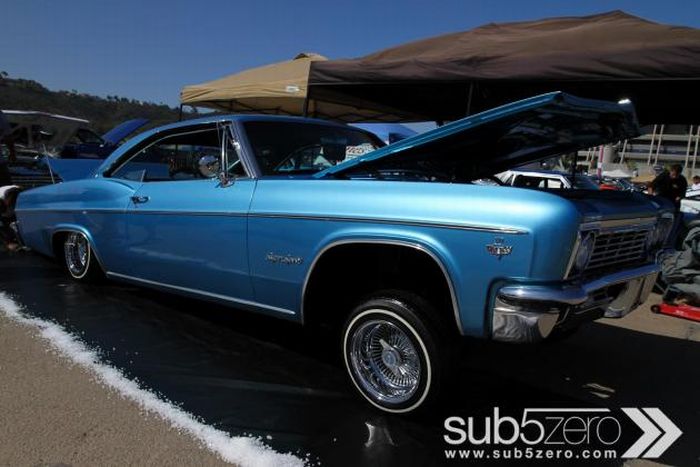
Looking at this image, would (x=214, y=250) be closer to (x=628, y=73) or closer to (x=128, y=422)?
(x=128, y=422)

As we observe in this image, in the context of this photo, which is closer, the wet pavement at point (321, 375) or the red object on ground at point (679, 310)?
the wet pavement at point (321, 375)

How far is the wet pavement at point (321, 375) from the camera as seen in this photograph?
8.33ft

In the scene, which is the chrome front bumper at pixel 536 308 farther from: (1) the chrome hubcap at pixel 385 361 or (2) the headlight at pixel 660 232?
(2) the headlight at pixel 660 232

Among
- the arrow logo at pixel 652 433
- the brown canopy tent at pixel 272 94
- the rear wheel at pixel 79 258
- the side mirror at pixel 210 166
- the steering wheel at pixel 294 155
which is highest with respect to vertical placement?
the brown canopy tent at pixel 272 94

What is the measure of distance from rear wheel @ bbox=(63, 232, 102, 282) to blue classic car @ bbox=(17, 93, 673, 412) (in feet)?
1.87

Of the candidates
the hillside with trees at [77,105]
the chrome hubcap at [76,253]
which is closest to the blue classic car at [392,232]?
the chrome hubcap at [76,253]

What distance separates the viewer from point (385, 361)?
2777 millimetres

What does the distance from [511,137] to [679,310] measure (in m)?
2.91

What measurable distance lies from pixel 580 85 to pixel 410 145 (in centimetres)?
412

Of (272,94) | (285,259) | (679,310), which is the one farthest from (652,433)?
(272,94)

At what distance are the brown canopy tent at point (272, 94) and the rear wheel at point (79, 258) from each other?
14.7ft

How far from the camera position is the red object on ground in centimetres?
488

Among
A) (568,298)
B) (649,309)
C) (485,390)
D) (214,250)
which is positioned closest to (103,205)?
(214,250)
